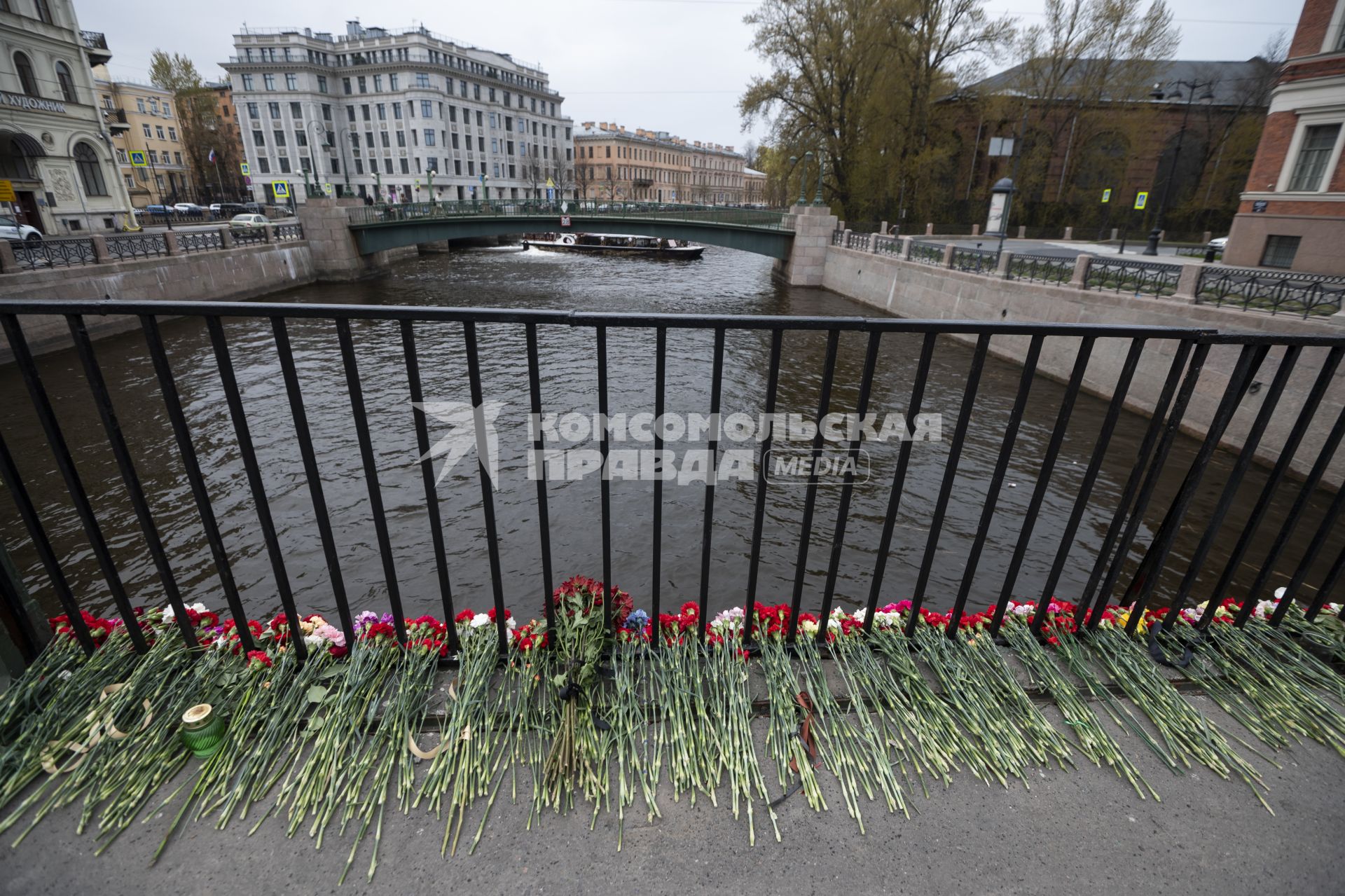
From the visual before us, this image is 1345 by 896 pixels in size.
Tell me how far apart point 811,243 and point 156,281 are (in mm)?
26021

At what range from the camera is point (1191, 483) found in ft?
7.52

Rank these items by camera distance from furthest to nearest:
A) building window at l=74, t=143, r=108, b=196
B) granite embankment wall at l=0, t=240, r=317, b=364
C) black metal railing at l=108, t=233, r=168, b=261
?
building window at l=74, t=143, r=108, b=196, black metal railing at l=108, t=233, r=168, b=261, granite embankment wall at l=0, t=240, r=317, b=364

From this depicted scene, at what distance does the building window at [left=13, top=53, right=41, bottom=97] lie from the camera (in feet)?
95.5

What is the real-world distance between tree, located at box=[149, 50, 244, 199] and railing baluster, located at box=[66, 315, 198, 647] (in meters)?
76.2

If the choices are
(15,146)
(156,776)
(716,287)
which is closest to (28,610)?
(156,776)

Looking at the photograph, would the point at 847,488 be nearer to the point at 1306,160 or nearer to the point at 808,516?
the point at 808,516

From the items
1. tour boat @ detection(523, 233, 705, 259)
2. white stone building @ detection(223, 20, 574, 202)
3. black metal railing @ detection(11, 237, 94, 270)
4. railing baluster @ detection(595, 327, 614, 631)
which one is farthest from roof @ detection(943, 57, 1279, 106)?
white stone building @ detection(223, 20, 574, 202)

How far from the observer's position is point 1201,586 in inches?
283

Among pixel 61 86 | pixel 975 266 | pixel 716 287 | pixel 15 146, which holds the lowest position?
pixel 716 287

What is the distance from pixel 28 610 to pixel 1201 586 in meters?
9.89

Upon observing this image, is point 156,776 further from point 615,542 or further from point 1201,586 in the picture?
point 1201,586

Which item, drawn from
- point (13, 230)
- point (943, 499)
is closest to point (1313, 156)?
point (943, 499)

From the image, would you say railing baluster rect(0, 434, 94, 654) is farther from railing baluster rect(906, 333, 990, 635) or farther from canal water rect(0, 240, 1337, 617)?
canal water rect(0, 240, 1337, 617)

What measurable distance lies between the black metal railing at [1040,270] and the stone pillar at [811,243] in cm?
1282
